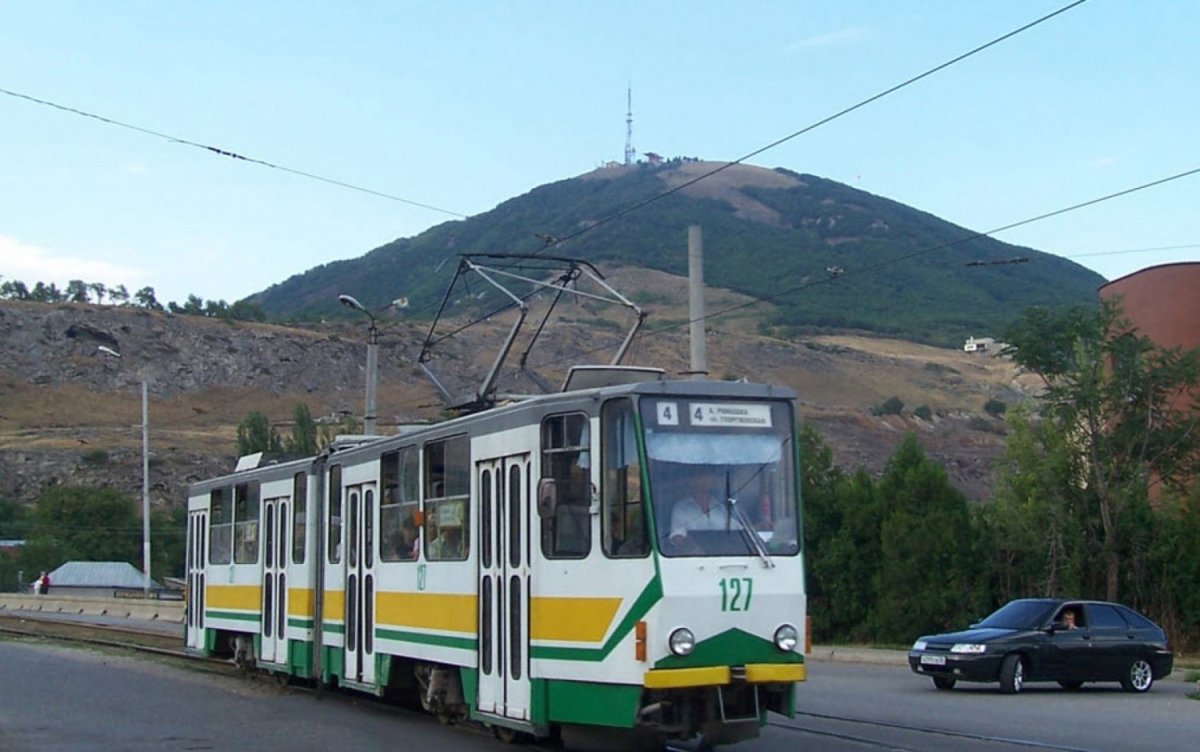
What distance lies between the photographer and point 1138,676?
21.4 m

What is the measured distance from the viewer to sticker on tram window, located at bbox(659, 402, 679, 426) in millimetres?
12352

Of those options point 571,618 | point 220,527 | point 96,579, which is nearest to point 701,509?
point 571,618

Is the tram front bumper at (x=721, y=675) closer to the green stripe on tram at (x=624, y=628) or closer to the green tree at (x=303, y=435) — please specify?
the green stripe on tram at (x=624, y=628)

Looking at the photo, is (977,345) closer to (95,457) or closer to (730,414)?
(95,457)

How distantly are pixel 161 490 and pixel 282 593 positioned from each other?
244ft

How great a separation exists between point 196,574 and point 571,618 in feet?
45.4

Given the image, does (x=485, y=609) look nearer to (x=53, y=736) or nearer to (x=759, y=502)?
(x=759, y=502)

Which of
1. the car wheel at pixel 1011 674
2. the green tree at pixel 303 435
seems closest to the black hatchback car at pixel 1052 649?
the car wheel at pixel 1011 674

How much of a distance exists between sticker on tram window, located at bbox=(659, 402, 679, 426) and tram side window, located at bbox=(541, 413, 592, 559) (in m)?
0.65

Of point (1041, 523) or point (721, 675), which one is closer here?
point (721, 675)

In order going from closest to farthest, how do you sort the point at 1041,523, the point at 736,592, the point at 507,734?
the point at 736,592, the point at 507,734, the point at 1041,523

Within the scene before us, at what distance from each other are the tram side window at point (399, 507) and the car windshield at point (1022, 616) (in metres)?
9.50

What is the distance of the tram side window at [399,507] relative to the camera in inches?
620

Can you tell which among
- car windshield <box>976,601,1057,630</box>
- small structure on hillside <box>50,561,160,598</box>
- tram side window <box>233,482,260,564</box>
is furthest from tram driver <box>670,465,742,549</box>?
small structure on hillside <box>50,561,160,598</box>
